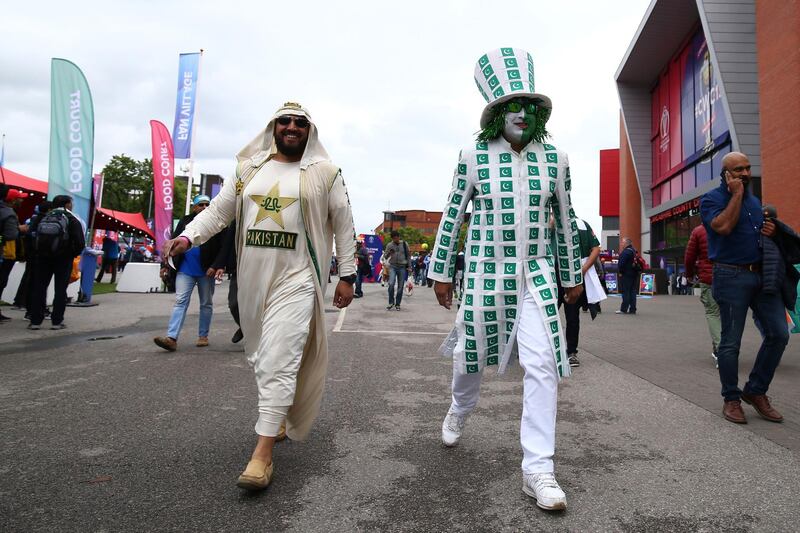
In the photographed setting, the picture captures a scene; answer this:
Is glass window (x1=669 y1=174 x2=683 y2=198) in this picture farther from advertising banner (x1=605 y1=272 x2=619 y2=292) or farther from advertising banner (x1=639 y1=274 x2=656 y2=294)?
advertising banner (x1=639 y1=274 x2=656 y2=294)

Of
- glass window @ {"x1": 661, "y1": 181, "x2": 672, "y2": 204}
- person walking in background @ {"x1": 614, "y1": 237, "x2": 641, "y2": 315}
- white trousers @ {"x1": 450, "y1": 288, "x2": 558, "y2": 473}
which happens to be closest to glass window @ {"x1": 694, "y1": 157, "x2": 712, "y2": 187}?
glass window @ {"x1": 661, "y1": 181, "x2": 672, "y2": 204}

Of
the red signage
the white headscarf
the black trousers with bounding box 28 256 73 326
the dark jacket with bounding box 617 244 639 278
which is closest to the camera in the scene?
the white headscarf

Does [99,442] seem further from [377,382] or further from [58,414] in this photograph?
[377,382]

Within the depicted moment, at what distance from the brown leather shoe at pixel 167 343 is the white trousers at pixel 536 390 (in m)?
5.03

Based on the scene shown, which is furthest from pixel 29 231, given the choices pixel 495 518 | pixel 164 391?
pixel 495 518

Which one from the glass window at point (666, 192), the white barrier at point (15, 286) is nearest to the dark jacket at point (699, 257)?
the white barrier at point (15, 286)

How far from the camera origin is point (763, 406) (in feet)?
14.0

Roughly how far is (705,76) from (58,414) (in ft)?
114

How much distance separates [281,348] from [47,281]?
24.4 feet

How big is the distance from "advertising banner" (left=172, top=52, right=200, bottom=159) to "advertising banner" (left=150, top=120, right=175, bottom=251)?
2.87 feet

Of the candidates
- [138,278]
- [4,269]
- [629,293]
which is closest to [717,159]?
[629,293]

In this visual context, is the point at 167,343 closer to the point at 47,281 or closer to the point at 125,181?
the point at 47,281

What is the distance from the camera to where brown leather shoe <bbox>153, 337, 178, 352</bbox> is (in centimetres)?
673

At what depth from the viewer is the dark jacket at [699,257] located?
20.7ft
